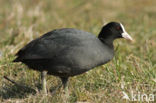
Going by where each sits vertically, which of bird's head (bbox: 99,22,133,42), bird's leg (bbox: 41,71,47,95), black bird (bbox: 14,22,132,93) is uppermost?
bird's head (bbox: 99,22,133,42)

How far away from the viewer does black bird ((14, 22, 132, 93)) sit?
476 centimetres

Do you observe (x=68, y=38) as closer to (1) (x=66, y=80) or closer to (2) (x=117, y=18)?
(1) (x=66, y=80)

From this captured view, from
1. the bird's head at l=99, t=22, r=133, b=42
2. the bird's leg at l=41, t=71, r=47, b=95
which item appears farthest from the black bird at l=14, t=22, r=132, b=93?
the bird's head at l=99, t=22, r=133, b=42

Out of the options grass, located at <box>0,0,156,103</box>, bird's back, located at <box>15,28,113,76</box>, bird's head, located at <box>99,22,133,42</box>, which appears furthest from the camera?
bird's head, located at <box>99,22,133,42</box>

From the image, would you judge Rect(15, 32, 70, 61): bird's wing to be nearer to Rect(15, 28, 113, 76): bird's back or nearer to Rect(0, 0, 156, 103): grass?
Rect(15, 28, 113, 76): bird's back

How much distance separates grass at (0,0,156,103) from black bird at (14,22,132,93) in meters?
0.30

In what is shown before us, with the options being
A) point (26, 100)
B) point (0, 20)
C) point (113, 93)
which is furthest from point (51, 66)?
point (0, 20)

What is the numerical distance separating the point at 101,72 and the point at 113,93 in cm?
93

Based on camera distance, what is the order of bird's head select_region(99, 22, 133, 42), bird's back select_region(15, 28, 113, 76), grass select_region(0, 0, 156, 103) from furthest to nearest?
bird's head select_region(99, 22, 133, 42) < grass select_region(0, 0, 156, 103) < bird's back select_region(15, 28, 113, 76)

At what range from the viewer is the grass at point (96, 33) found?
496 cm

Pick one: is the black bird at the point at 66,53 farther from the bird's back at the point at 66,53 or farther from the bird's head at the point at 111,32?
the bird's head at the point at 111,32

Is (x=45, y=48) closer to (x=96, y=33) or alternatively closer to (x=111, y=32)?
(x=111, y=32)

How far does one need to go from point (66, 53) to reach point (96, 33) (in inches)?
129

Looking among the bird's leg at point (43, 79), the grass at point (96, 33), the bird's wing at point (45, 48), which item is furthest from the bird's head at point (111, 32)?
the bird's leg at point (43, 79)
